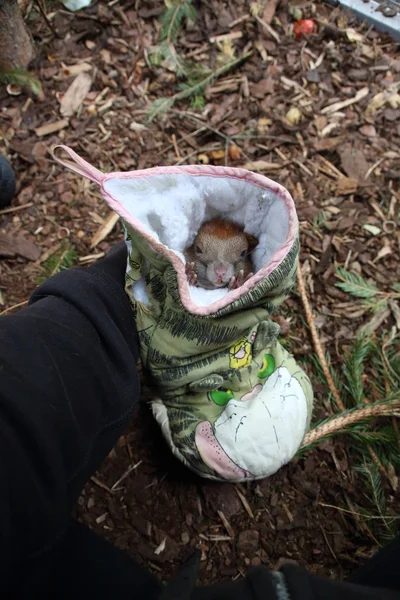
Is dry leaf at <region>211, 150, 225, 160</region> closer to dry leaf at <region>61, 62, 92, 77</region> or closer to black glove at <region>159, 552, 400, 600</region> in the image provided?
dry leaf at <region>61, 62, 92, 77</region>

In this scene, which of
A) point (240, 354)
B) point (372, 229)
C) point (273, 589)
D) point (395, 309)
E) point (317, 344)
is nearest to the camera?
point (273, 589)

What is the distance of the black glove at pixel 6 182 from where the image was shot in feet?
6.41

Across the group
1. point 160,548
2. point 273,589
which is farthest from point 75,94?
point 273,589

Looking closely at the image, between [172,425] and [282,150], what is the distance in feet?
4.43

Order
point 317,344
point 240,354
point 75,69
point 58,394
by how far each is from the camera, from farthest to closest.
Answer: point 75,69, point 317,344, point 240,354, point 58,394

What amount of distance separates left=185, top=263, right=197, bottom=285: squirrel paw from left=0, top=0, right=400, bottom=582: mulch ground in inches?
20.0

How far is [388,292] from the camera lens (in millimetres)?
1963

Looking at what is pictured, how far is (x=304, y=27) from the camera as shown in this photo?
233 cm

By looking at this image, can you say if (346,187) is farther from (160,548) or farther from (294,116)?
(160,548)

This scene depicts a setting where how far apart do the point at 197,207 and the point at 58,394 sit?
69 cm

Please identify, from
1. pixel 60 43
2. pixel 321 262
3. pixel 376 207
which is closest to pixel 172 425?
pixel 321 262

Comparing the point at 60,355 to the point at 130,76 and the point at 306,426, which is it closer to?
the point at 306,426

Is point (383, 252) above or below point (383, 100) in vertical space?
below

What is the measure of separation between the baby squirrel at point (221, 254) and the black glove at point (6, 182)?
90 cm
